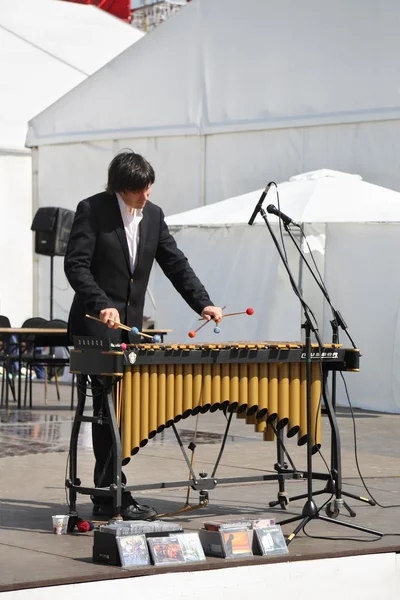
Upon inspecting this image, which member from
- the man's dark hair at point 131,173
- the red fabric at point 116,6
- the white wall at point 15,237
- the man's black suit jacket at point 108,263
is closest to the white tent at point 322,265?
the white wall at point 15,237

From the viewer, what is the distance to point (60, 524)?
5508mm

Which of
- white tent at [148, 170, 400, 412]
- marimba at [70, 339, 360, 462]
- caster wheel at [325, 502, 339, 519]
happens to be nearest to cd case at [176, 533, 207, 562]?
marimba at [70, 339, 360, 462]

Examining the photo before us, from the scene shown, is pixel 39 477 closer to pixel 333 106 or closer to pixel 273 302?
pixel 273 302

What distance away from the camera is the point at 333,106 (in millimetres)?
12500

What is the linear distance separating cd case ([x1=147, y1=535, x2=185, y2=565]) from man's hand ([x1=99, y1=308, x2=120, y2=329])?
3.52 ft

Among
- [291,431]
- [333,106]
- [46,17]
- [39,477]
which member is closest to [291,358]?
[291,431]

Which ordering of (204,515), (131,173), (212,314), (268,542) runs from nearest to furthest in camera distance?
(268,542)
(131,173)
(212,314)
(204,515)

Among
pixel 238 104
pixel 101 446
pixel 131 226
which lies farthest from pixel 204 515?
pixel 238 104

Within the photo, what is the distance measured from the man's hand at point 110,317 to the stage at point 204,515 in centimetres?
99

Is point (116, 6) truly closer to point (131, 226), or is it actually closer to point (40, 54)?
point (40, 54)

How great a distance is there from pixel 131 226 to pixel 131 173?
0.34m

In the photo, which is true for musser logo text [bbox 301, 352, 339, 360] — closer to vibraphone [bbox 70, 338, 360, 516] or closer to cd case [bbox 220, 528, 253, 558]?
vibraphone [bbox 70, 338, 360, 516]

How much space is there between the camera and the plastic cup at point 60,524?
550 centimetres

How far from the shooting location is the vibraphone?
551 centimetres
